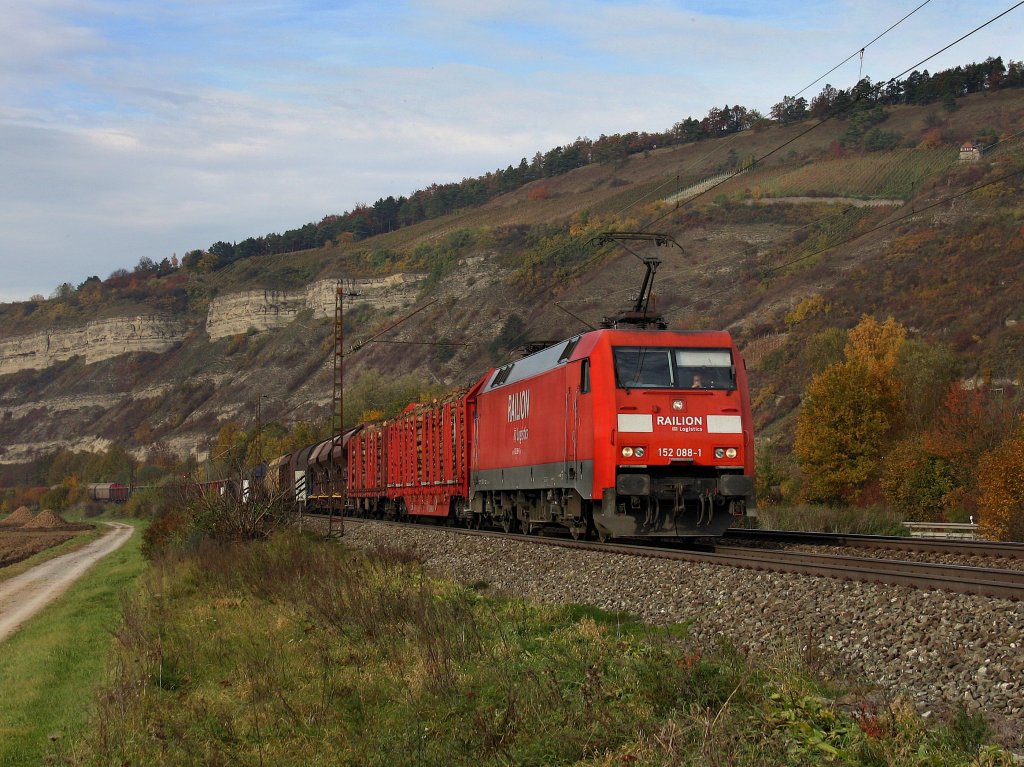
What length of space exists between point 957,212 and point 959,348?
119 feet

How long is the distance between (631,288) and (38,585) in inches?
3295

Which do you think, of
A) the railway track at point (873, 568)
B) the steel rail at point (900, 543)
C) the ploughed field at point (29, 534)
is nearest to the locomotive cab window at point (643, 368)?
the railway track at point (873, 568)

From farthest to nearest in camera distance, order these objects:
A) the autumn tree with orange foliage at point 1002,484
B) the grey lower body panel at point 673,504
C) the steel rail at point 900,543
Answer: the autumn tree with orange foliage at point 1002,484 → the grey lower body panel at point 673,504 → the steel rail at point 900,543

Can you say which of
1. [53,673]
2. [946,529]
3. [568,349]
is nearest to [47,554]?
[946,529]

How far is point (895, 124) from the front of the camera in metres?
159

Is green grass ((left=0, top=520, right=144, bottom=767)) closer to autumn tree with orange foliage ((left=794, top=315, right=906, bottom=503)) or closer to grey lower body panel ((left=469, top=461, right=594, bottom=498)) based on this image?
grey lower body panel ((left=469, top=461, right=594, bottom=498))

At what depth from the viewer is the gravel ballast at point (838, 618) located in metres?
7.79

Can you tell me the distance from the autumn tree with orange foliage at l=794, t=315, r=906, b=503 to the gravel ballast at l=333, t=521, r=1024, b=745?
4891 centimetres

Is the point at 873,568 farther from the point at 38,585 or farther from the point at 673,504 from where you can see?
the point at 38,585

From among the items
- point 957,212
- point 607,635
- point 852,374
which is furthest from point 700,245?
point 607,635

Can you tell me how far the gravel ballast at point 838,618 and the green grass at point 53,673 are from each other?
19.0ft

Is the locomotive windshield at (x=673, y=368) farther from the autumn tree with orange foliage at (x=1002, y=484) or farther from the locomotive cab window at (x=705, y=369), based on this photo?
the autumn tree with orange foliage at (x=1002, y=484)

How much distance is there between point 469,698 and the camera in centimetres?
875

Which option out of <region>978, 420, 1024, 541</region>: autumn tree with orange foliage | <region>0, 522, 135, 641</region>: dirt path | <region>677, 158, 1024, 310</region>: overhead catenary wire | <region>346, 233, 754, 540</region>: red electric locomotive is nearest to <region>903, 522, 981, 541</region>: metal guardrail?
<region>978, 420, 1024, 541</region>: autumn tree with orange foliage
